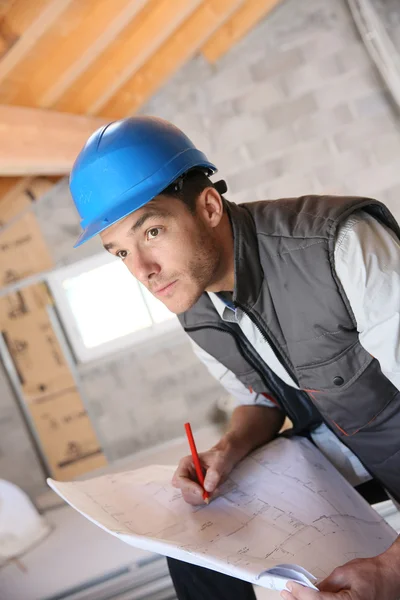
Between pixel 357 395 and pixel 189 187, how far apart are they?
63 cm

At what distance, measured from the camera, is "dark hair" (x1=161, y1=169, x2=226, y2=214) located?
4.22 ft

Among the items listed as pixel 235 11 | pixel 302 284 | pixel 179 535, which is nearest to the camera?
pixel 179 535

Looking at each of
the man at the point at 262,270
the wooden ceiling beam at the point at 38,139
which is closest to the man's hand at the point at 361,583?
the man at the point at 262,270

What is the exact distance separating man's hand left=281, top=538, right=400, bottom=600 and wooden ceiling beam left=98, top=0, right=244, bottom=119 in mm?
3088

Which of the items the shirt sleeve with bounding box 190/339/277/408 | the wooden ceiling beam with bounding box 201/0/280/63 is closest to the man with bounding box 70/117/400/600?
the shirt sleeve with bounding box 190/339/277/408

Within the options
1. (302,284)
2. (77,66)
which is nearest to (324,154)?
(77,66)

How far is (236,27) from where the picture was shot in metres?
3.61

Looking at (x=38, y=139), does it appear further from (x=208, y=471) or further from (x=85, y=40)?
(x=208, y=471)

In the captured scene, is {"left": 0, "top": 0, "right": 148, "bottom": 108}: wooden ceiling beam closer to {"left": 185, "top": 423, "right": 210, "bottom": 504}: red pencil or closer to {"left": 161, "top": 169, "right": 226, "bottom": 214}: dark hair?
{"left": 161, "top": 169, "right": 226, "bottom": 214}: dark hair

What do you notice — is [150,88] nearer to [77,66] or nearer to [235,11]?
[235,11]

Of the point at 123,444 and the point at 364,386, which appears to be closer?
the point at 364,386

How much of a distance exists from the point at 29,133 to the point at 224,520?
6.62 ft

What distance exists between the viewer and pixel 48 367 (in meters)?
3.72

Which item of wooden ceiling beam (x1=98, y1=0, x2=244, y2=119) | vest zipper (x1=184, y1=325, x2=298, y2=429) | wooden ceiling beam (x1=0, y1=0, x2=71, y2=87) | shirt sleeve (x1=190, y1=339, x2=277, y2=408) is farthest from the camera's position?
wooden ceiling beam (x1=98, y1=0, x2=244, y2=119)
